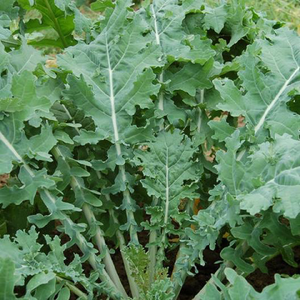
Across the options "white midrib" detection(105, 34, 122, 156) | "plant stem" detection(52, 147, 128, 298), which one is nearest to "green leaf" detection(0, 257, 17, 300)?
"plant stem" detection(52, 147, 128, 298)

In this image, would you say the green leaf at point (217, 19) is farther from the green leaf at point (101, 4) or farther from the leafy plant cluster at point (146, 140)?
the green leaf at point (101, 4)

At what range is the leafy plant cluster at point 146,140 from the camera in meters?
1.64

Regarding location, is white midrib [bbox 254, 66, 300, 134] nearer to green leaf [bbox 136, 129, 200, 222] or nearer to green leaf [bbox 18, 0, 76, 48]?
green leaf [bbox 136, 129, 200, 222]

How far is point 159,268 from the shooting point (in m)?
1.84

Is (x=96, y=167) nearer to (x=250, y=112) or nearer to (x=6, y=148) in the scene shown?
(x=6, y=148)

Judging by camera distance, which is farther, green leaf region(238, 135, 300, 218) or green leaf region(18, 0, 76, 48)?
green leaf region(18, 0, 76, 48)

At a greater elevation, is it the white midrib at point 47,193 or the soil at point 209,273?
the white midrib at point 47,193

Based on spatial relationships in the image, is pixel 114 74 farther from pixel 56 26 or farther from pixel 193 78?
pixel 56 26

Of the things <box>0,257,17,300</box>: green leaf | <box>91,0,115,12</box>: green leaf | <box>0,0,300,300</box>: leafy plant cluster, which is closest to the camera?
<box>0,257,17,300</box>: green leaf

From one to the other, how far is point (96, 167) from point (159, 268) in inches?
15.8

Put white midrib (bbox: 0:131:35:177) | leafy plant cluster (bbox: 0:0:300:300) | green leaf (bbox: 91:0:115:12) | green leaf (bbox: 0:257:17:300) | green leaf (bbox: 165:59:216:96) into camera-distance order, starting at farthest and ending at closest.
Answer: green leaf (bbox: 91:0:115:12)
green leaf (bbox: 165:59:216:96)
white midrib (bbox: 0:131:35:177)
leafy plant cluster (bbox: 0:0:300:300)
green leaf (bbox: 0:257:17:300)

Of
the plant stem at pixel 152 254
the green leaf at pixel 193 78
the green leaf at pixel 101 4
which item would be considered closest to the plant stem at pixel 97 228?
the plant stem at pixel 152 254

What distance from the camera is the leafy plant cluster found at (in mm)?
1642

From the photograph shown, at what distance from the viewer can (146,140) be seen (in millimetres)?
1967
